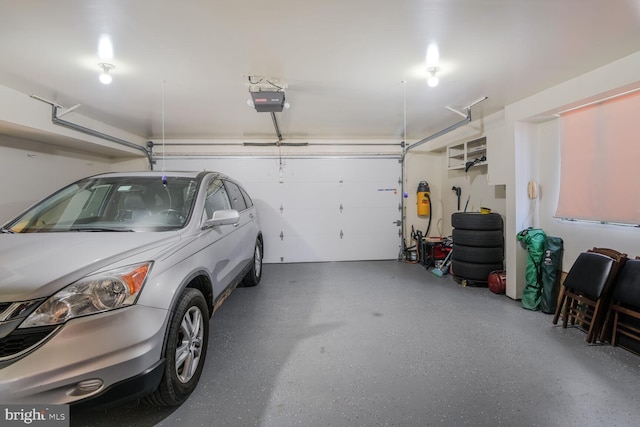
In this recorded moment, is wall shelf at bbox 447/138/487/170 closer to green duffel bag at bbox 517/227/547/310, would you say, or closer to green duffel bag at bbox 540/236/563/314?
green duffel bag at bbox 517/227/547/310

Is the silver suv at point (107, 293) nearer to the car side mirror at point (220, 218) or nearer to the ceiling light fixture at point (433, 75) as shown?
the car side mirror at point (220, 218)

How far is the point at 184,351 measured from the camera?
1.76m

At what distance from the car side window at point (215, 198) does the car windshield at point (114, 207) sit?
0.16m

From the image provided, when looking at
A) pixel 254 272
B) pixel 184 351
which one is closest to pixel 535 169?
pixel 254 272

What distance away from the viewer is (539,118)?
326cm

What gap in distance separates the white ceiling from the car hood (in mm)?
1488

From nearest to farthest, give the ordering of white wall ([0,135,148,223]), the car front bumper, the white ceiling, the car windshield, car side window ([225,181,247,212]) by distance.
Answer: the car front bumper
the white ceiling
the car windshield
car side window ([225,181,247,212])
white wall ([0,135,148,223])

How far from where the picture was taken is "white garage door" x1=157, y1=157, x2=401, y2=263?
5.55 meters

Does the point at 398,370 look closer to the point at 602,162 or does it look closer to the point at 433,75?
the point at 433,75

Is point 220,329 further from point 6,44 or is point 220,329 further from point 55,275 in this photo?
point 6,44

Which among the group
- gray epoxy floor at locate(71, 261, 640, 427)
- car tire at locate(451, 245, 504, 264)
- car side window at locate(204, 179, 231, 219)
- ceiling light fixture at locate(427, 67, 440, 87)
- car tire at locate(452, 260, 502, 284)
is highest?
ceiling light fixture at locate(427, 67, 440, 87)

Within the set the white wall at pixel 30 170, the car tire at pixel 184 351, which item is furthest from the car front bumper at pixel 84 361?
the white wall at pixel 30 170

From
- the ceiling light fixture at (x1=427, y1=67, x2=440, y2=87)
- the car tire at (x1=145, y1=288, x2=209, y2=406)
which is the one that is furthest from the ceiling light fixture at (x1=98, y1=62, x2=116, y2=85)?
the ceiling light fixture at (x1=427, y1=67, x2=440, y2=87)

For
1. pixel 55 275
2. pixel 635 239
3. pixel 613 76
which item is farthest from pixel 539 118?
pixel 55 275
